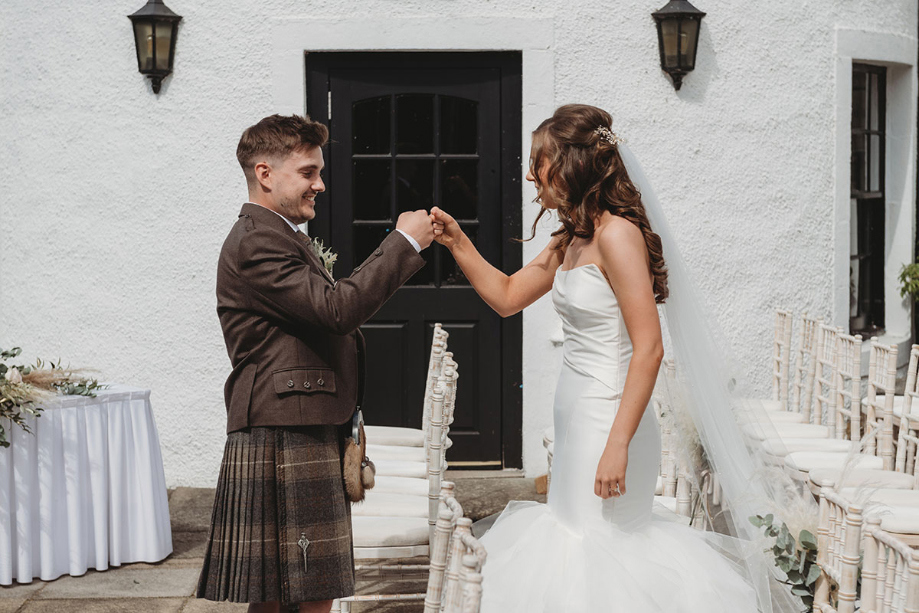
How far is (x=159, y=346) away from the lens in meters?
6.24

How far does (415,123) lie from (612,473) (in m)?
3.93

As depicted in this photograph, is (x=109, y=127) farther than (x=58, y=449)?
Yes

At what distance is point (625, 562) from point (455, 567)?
Answer: 2.83 ft

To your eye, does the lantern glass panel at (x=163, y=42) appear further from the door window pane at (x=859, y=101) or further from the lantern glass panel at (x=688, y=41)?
the door window pane at (x=859, y=101)

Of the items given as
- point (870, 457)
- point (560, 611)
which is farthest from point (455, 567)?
point (870, 457)

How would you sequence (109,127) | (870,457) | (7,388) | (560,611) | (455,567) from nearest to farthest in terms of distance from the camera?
(455,567) → (560,611) → (7,388) → (870,457) → (109,127)

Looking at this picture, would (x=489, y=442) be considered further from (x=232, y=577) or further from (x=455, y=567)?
(x=455, y=567)

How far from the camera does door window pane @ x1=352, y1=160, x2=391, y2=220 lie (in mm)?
6324

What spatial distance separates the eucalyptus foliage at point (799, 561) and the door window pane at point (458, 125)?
3.95 meters

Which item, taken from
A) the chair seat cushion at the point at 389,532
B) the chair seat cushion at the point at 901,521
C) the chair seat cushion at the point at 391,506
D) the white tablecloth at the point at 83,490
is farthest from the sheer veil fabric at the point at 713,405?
the white tablecloth at the point at 83,490

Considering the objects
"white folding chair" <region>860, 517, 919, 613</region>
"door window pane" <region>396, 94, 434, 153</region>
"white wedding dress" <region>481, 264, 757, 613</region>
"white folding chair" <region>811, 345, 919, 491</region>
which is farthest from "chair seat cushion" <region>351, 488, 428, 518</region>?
"door window pane" <region>396, 94, 434, 153</region>

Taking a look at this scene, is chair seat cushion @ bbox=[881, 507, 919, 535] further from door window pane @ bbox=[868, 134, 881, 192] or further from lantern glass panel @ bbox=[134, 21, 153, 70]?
lantern glass panel @ bbox=[134, 21, 153, 70]

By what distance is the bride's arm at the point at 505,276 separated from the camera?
3.32m

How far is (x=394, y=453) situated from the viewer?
480 cm
